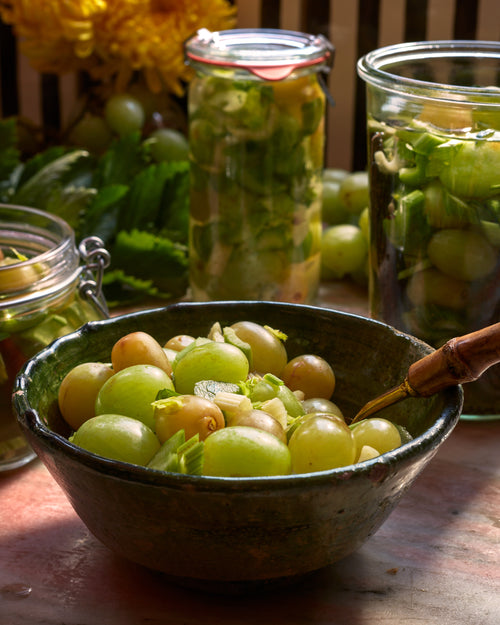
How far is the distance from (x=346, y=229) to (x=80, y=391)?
44 cm

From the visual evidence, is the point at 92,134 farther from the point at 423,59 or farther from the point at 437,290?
the point at 437,290

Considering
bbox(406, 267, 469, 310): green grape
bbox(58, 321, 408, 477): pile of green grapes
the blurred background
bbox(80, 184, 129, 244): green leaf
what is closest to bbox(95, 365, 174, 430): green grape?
bbox(58, 321, 408, 477): pile of green grapes

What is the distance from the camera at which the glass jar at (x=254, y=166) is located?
2.38 feet

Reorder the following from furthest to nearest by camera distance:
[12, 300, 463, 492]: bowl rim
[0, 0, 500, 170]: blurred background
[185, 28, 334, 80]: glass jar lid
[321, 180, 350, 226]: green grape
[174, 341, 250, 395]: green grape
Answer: [0, 0, 500, 170]: blurred background → [321, 180, 350, 226]: green grape → [185, 28, 334, 80]: glass jar lid → [174, 341, 250, 395]: green grape → [12, 300, 463, 492]: bowl rim

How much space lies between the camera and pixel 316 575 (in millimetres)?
468

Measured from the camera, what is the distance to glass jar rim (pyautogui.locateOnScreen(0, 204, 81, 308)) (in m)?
0.57

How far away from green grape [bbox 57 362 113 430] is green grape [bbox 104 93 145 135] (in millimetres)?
569

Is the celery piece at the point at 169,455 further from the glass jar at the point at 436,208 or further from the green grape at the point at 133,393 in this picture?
the glass jar at the point at 436,208

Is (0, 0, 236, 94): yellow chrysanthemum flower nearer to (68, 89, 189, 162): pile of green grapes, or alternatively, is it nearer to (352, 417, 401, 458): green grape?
(68, 89, 189, 162): pile of green grapes

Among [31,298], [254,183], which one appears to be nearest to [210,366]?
[31,298]

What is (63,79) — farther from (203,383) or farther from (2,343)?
(203,383)

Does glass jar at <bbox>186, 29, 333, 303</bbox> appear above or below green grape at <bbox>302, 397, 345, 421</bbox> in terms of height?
above

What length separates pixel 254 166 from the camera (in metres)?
0.74

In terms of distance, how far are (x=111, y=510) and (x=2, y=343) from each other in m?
0.20
